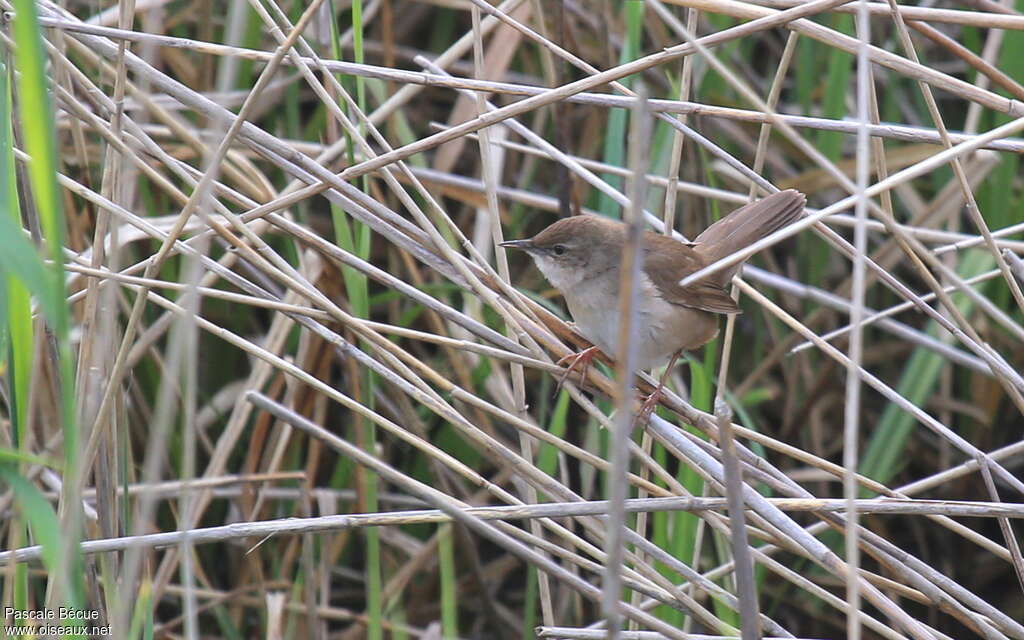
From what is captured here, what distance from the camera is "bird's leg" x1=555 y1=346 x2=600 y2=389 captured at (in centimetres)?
221

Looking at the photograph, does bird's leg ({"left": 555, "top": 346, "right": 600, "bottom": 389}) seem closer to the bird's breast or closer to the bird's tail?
the bird's breast

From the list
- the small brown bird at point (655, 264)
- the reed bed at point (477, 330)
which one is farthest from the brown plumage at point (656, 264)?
the reed bed at point (477, 330)

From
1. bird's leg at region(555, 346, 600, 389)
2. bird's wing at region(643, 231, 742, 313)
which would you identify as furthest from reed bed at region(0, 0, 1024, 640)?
bird's wing at region(643, 231, 742, 313)

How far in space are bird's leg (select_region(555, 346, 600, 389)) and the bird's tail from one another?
379mm

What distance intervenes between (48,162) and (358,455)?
2.62 feet

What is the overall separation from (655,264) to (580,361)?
0.42 meters

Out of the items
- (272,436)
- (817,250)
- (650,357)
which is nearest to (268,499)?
(272,436)

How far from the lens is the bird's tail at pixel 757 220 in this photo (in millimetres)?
2570

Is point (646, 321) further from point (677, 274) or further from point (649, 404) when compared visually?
point (649, 404)

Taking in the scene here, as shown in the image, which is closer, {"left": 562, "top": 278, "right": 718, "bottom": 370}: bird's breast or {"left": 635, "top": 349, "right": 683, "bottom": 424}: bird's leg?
{"left": 635, "top": 349, "right": 683, "bottom": 424}: bird's leg

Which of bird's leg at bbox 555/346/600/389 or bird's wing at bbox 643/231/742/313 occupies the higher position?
bird's wing at bbox 643/231/742/313

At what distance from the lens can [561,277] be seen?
2588 millimetres

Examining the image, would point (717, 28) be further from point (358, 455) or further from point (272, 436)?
point (358, 455)

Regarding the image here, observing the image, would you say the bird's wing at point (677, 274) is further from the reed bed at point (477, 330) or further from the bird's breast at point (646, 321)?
the reed bed at point (477, 330)
